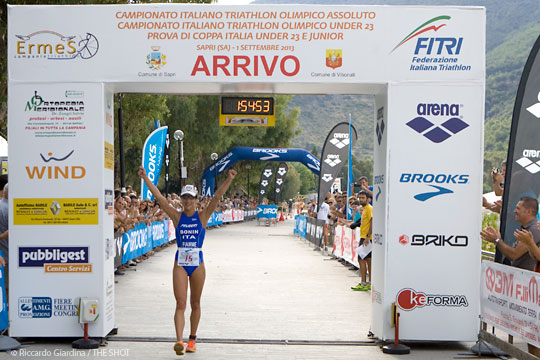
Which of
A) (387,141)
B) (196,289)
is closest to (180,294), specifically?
(196,289)

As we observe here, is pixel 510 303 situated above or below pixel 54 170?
below

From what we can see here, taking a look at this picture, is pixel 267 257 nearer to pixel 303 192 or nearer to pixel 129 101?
pixel 129 101

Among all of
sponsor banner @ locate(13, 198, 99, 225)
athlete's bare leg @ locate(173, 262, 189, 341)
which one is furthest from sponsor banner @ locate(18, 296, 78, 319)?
athlete's bare leg @ locate(173, 262, 189, 341)

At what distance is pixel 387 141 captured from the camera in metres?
8.45

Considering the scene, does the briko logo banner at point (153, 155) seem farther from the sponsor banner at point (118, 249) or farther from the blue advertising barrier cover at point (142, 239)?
the sponsor banner at point (118, 249)

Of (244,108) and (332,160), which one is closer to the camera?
(244,108)

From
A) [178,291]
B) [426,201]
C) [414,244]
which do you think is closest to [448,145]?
[426,201]

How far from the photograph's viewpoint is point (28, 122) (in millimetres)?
8430

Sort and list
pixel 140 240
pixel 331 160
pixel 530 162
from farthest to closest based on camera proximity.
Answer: pixel 331 160 → pixel 140 240 → pixel 530 162

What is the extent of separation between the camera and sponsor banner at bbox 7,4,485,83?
8.42 meters

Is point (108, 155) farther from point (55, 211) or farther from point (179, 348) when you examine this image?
point (179, 348)

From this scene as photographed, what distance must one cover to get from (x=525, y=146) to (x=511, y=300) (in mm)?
1776

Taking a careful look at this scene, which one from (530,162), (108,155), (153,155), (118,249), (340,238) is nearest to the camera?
(530,162)

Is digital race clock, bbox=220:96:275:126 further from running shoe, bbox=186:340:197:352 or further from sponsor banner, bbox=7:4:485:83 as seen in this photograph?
running shoe, bbox=186:340:197:352
